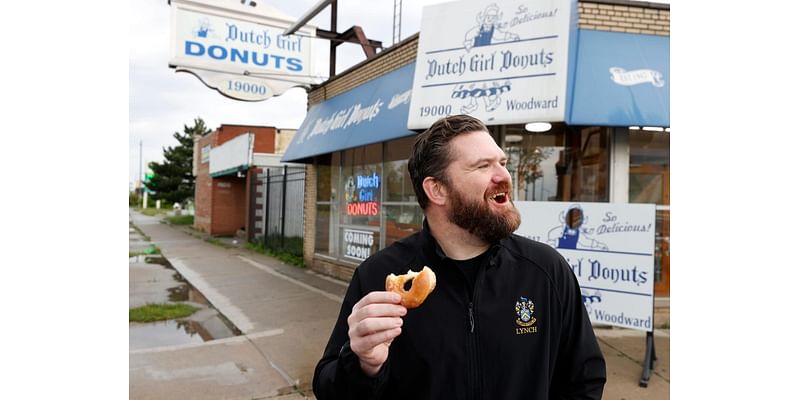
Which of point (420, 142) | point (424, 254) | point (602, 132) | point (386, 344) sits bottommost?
point (386, 344)

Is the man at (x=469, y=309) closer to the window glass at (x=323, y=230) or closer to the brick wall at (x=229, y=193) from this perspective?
the window glass at (x=323, y=230)

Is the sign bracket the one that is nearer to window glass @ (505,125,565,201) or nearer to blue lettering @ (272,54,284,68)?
window glass @ (505,125,565,201)

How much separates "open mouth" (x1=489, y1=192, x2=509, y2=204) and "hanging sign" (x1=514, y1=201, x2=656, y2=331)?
12.2 ft

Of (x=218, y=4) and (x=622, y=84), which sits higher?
(x=218, y=4)

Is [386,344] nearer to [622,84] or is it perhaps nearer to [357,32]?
[622,84]

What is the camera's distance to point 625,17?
6703 millimetres

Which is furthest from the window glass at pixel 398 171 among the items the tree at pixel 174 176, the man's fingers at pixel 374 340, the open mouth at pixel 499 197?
the tree at pixel 174 176

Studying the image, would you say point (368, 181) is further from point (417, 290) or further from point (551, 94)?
point (417, 290)

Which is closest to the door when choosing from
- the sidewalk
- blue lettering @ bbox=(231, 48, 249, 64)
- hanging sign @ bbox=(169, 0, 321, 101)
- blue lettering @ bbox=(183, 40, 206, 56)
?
the sidewalk

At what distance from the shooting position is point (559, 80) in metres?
6.15

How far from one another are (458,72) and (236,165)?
15.4 metres

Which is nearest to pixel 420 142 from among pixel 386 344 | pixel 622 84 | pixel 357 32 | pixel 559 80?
pixel 386 344

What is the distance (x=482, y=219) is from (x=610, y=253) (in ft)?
13.6

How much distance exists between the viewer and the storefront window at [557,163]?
23.4 feet
